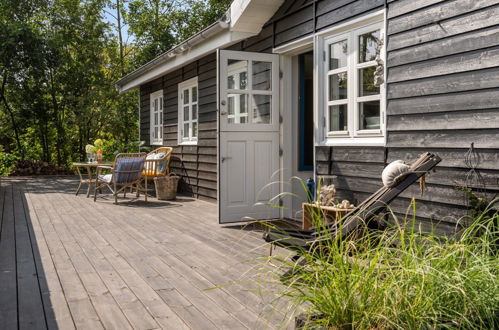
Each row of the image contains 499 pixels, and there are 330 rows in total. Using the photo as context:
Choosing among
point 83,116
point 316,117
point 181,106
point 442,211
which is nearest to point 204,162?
point 181,106

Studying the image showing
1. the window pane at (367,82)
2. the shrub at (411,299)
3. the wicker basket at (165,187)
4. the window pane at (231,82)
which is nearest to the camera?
the shrub at (411,299)

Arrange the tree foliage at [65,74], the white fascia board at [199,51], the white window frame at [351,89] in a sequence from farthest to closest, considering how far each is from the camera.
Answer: the tree foliage at [65,74]
the white fascia board at [199,51]
the white window frame at [351,89]

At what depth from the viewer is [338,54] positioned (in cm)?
479

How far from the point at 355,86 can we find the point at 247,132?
1.62 meters

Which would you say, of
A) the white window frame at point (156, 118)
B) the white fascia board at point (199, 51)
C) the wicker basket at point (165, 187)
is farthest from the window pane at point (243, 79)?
the white window frame at point (156, 118)

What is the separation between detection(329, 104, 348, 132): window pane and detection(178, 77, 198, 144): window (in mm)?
3842

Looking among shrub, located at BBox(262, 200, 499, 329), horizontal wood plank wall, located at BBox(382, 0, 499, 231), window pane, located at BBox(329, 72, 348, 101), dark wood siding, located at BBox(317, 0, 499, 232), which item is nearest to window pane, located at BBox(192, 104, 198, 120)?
window pane, located at BBox(329, 72, 348, 101)

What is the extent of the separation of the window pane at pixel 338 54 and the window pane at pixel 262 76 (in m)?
1.09

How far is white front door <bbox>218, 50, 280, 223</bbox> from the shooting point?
5.53m

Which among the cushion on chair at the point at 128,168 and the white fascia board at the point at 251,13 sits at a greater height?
the white fascia board at the point at 251,13

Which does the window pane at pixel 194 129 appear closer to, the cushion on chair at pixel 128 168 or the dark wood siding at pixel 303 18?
the cushion on chair at pixel 128 168

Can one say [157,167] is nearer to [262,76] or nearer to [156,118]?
[156,118]

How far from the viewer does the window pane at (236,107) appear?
18.4 ft


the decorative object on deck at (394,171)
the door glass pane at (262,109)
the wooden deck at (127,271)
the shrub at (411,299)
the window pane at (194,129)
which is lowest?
the wooden deck at (127,271)
